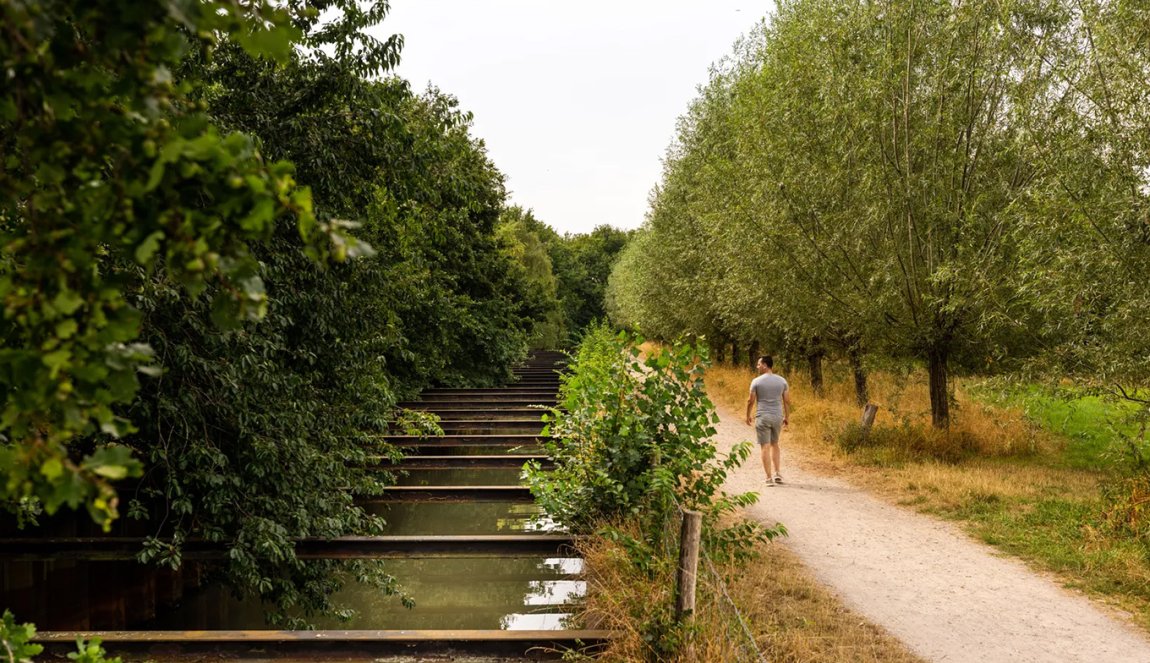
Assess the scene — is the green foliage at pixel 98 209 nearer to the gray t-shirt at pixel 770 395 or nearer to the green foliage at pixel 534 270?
the gray t-shirt at pixel 770 395

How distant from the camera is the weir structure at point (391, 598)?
211 inches

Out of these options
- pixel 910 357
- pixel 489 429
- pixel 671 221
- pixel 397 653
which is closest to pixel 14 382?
pixel 397 653

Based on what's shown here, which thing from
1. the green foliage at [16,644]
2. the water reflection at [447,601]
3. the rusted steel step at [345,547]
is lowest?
the water reflection at [447,601]

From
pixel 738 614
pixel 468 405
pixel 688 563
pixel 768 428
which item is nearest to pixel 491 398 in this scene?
pixel 468 405

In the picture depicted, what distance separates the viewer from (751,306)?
60.9 ft

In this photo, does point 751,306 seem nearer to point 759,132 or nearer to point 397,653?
point 759,132

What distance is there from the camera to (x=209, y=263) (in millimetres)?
1538

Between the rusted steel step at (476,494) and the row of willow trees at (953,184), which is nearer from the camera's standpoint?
the row of willow trees at (953,184)

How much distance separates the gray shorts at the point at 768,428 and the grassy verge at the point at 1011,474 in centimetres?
189

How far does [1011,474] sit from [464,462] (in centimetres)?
871

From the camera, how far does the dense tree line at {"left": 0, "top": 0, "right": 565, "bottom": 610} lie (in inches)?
60.2

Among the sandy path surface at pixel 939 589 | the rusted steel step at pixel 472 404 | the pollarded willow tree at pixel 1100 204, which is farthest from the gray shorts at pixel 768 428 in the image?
the rusted steel step at pixel 472 404

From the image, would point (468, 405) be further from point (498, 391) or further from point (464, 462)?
point (464, 462)

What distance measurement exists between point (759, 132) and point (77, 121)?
49.9 feet
